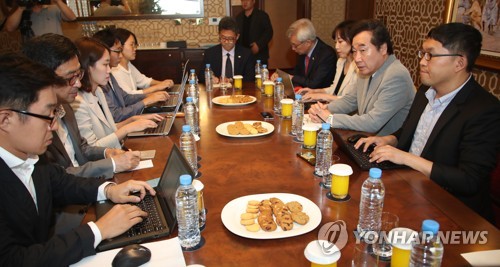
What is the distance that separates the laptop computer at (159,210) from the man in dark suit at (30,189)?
27 mm

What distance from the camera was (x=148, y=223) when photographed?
1.25 m

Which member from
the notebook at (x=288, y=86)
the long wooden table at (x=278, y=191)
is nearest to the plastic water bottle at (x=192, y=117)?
the long wooden table at (x=278, y=191)

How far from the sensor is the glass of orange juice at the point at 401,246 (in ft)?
3.13

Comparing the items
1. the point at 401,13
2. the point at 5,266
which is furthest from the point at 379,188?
the point at 401,13

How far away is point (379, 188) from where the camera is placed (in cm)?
123

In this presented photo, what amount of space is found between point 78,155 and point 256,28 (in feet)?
11.5

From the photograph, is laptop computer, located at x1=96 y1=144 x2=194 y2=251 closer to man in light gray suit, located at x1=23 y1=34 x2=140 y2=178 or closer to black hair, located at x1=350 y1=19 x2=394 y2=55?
man in light gray suit, located at x1=23 y1=34 x2=140 y2=178

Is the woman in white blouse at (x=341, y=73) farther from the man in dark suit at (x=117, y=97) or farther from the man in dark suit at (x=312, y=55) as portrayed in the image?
the man in dark suit at (x=117, y=97)

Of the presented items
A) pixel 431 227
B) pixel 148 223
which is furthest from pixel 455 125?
pixel 148 223

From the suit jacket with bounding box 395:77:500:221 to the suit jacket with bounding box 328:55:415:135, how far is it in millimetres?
492

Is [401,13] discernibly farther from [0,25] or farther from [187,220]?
[0,25]

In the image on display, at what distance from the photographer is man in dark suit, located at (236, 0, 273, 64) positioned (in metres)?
4.90

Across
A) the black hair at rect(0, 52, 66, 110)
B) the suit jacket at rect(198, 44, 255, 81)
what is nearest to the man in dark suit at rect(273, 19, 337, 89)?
the suit jacket at rect(198, 44, 255, 81)

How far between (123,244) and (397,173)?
1077 millimetres
